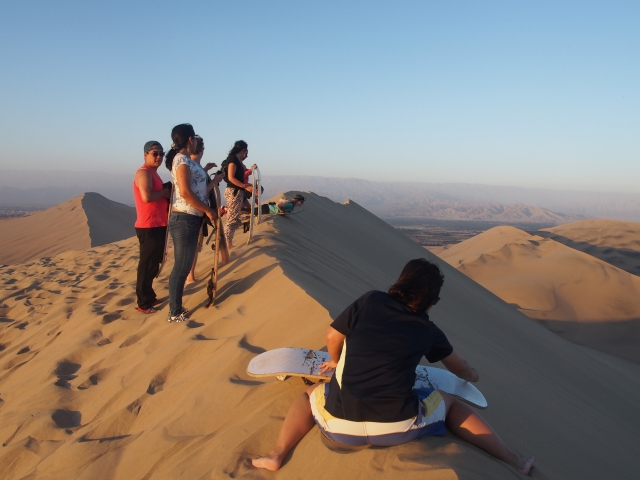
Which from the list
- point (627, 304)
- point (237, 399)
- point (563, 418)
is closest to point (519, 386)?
point (563, 418)

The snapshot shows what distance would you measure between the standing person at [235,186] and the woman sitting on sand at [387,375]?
13.1 feet

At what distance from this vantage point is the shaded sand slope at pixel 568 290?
10.1 m

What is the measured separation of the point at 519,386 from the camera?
13.1 ft

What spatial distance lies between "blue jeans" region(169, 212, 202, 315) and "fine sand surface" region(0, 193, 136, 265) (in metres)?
11.9

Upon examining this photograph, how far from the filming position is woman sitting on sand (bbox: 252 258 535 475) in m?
2.01

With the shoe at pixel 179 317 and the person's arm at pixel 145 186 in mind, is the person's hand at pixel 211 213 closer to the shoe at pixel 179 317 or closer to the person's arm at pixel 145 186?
the person's arm at pixel 145 186

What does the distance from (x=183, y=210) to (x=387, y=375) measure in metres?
2.61

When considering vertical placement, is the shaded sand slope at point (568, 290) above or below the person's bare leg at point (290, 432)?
below

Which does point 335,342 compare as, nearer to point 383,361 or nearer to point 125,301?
point 383,361

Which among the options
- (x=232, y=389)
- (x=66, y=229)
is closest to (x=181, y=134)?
(x=232, y=389)

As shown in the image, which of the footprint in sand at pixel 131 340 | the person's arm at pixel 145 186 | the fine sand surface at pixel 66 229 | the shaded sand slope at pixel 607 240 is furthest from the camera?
the shaded sand slope at pixel 607 240

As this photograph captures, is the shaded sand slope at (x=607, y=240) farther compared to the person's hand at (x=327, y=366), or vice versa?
the shaded sand slope at (x=607, y=240)

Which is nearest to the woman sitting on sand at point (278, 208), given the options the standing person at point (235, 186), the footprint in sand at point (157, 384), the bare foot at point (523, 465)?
the standing person at point (235, 186)

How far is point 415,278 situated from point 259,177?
406 cm
